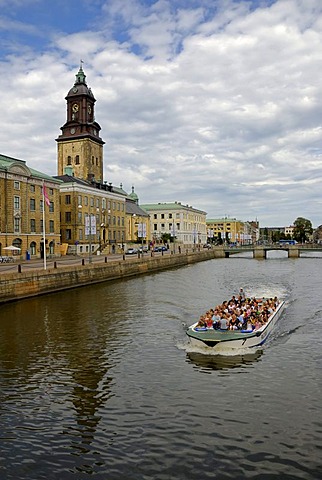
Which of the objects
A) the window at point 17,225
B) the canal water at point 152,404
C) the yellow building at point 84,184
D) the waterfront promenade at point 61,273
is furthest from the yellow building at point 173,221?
the canal water at point 152,404

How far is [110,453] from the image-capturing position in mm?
11414

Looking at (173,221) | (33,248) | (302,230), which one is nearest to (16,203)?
(33,248)

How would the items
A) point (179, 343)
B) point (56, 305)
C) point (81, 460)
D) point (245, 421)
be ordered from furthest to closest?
point (56, 305), point (179, 343), point (245, 421), point (81, 460)

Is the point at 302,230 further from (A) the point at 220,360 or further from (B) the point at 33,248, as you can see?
(A) the point at 220,360

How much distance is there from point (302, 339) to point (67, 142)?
3534 inches

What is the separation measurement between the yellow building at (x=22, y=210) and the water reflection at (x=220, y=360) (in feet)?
124

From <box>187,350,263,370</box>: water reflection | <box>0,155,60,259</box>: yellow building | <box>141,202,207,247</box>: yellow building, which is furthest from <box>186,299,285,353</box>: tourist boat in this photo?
<box>141,202,207,247</box>: yellow building

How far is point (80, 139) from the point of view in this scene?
332 ft

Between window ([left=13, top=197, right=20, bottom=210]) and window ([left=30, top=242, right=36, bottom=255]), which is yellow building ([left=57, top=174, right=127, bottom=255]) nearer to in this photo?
window ([left=30, top=242, right=36, bottom=255])

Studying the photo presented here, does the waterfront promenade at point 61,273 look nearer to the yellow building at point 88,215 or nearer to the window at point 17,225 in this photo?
the window at point 17,225

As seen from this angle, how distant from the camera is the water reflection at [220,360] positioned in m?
18.5

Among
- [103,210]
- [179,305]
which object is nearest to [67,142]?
[103,210]

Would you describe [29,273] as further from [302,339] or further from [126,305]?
[302,339]

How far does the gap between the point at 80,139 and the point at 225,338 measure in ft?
290
